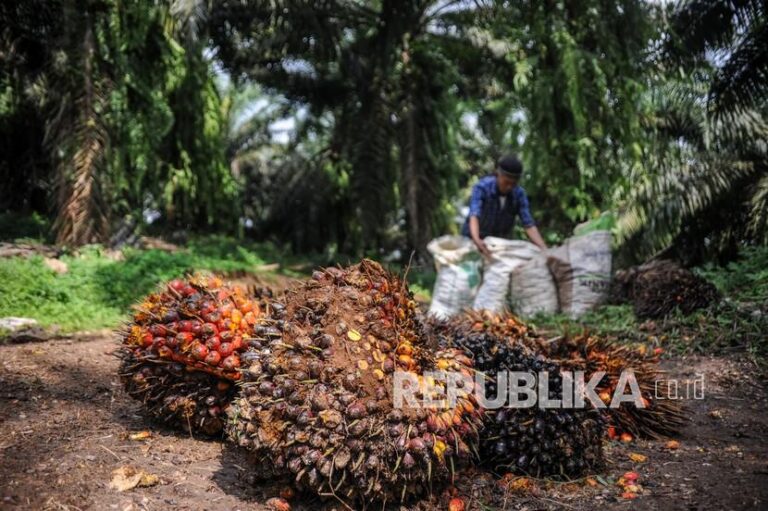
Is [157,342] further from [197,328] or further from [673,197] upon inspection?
[673,197]

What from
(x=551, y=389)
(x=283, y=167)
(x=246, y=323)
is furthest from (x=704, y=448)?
(x=283, y=167)

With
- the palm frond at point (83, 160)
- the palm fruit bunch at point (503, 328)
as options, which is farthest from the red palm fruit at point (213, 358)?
the palm frond at point (83, 160)

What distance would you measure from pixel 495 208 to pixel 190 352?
4.38 metres

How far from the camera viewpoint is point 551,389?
2.65m

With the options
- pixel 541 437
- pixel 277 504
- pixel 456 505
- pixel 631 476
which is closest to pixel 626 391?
pixel 631 476

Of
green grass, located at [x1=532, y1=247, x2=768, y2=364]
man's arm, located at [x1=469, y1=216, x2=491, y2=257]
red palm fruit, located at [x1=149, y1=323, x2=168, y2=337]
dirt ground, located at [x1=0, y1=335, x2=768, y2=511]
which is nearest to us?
dirt ground, located at [x1=0, y1=335, x2=768, y2=511]

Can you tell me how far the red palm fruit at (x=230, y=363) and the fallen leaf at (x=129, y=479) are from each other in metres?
0.50

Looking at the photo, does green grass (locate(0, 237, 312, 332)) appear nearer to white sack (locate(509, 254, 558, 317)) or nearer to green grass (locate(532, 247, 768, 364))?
white sack (locate(509, 254, 558, 317))

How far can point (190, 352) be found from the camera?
8.75 feet

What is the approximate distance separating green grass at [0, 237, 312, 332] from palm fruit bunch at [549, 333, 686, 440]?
103 inches

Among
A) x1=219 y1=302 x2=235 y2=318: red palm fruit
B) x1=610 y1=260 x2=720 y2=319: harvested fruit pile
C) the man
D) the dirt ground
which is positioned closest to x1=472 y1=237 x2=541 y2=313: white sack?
the man

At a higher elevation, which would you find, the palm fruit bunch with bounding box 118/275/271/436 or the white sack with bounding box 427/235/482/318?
the white sack with bounding box 427/235/482/318

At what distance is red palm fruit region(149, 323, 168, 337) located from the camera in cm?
274

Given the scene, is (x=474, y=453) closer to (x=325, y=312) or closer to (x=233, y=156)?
(x=325, y=312)
